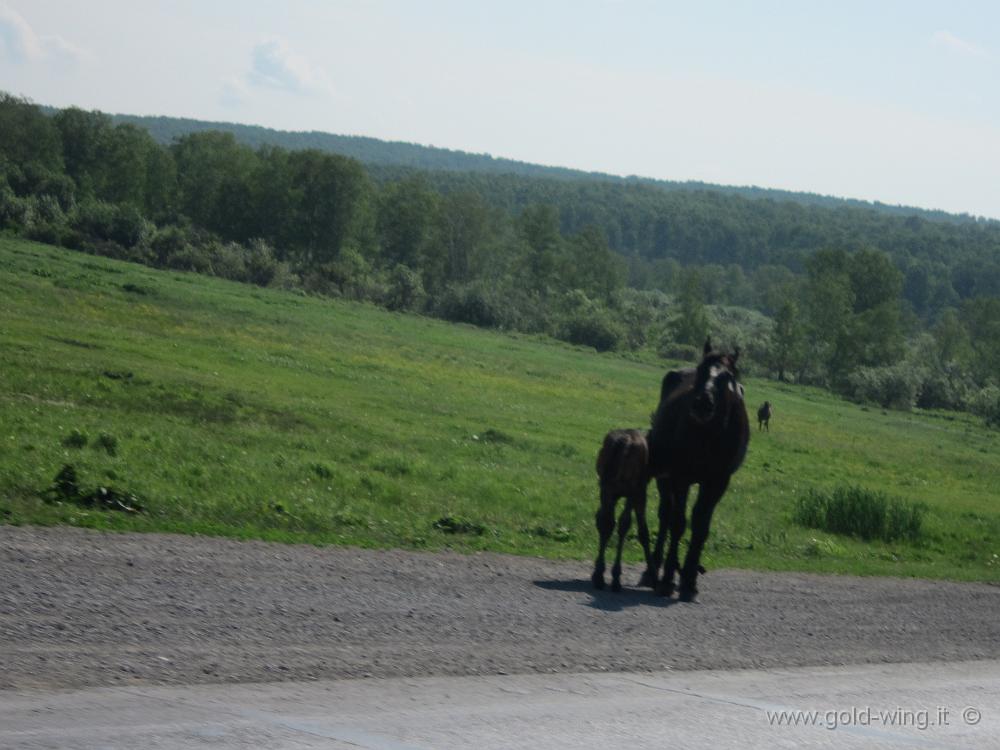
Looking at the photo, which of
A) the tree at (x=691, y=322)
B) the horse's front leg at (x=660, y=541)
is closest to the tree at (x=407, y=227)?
the tree at (x=691, y=322)

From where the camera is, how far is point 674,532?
48.3ft

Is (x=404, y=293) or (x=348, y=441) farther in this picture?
(x=404, y=293)

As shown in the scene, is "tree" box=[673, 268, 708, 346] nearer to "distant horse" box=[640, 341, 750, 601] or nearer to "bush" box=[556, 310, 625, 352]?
"bush" box=[556, 310, 625, 352]

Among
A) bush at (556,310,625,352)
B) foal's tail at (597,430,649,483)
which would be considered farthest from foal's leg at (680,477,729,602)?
bush at (556,310,625,352)

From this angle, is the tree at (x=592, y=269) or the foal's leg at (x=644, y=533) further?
the tree at (x=592, y=269)

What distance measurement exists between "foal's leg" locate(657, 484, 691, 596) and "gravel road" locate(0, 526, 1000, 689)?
336 millimetres

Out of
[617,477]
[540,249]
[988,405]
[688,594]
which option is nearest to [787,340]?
[988,405]

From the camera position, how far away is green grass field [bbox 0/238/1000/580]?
16516mm

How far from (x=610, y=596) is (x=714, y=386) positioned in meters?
2.45

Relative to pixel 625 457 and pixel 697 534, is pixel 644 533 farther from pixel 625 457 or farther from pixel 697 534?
pixel 625 457

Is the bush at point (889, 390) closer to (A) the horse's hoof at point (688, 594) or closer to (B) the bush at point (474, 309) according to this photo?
(B) the bush at point (474, 309)

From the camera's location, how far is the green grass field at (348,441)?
16.5 meters

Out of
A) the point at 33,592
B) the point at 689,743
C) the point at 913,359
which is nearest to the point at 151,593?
the point at 33,592

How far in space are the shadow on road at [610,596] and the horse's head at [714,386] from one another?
6.33 ft
